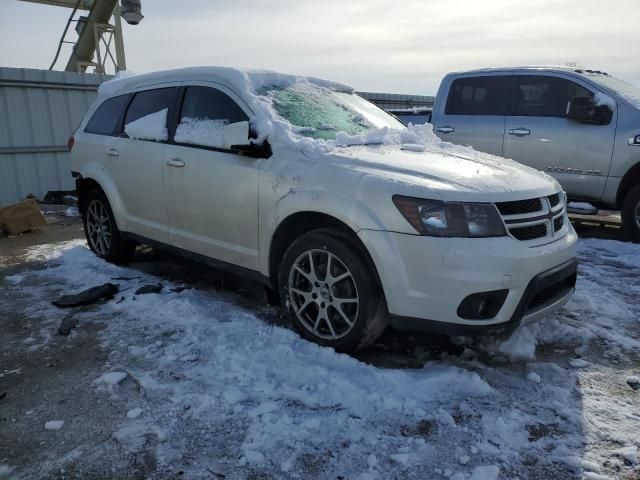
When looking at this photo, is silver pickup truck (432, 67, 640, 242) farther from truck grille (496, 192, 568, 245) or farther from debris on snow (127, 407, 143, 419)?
debris on snow (127, 407, 143, 419)

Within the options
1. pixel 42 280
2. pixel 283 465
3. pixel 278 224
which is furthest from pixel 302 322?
pixel 42 280

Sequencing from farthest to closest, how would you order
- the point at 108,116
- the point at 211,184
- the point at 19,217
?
the point at 19,217 < the point at 108,116 < the point at 211,184

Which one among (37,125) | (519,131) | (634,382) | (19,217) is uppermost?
(37,125)

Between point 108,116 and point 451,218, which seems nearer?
point 451,218

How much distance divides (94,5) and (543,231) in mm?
15907

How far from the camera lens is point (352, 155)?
3160 mm

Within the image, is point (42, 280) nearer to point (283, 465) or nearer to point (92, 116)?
point (92, 116)

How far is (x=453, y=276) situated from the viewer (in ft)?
8.65

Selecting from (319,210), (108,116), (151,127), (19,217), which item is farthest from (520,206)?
(19,217)

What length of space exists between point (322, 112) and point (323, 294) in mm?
1520

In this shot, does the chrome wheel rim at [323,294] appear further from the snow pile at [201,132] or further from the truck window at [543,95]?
the truck window at [543,95]

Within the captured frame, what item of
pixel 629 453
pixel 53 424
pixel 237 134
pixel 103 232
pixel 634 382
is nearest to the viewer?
pixel 629 453

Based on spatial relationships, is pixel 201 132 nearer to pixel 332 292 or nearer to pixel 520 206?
Result: pixel 332 292

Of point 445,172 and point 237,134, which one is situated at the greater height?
point 237,134
